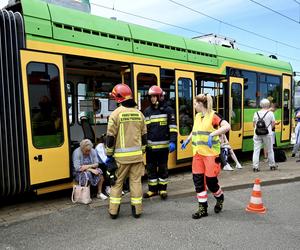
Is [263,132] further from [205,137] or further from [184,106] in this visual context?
[205,137]

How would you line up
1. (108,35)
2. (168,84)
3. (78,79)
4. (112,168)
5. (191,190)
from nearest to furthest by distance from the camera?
(112,168), (191,190), (108,35), (168,84), (78,79)

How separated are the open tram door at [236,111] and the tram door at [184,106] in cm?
166

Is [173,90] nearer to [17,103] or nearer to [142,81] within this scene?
[142,81]

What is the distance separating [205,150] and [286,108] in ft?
26.6

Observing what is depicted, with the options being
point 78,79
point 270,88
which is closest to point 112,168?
point 78,79

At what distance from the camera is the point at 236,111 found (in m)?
9.37

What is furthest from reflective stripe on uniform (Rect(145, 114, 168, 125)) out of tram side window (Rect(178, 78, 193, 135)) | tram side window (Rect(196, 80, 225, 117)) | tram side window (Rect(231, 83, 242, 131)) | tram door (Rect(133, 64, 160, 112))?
tram side window (Rect(231, 83, 242, 131))

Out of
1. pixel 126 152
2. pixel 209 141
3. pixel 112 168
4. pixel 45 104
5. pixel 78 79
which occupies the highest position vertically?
pixel 78 79

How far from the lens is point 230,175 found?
25.3 feet

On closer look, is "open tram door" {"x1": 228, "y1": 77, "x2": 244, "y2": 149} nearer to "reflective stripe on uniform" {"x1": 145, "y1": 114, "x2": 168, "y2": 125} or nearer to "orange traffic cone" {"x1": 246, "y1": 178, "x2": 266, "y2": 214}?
"reflective stripe on uniform" {"x1": 145, "y1": 114, "x2": 168, "y2": 125}

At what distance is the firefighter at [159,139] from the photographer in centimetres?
575

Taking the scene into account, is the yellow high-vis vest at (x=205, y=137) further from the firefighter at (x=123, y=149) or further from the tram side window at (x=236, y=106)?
the tram side window at (x=236, y=106)

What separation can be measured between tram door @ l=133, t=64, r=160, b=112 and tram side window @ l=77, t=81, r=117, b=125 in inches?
65.6

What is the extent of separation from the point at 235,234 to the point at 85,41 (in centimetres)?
381
